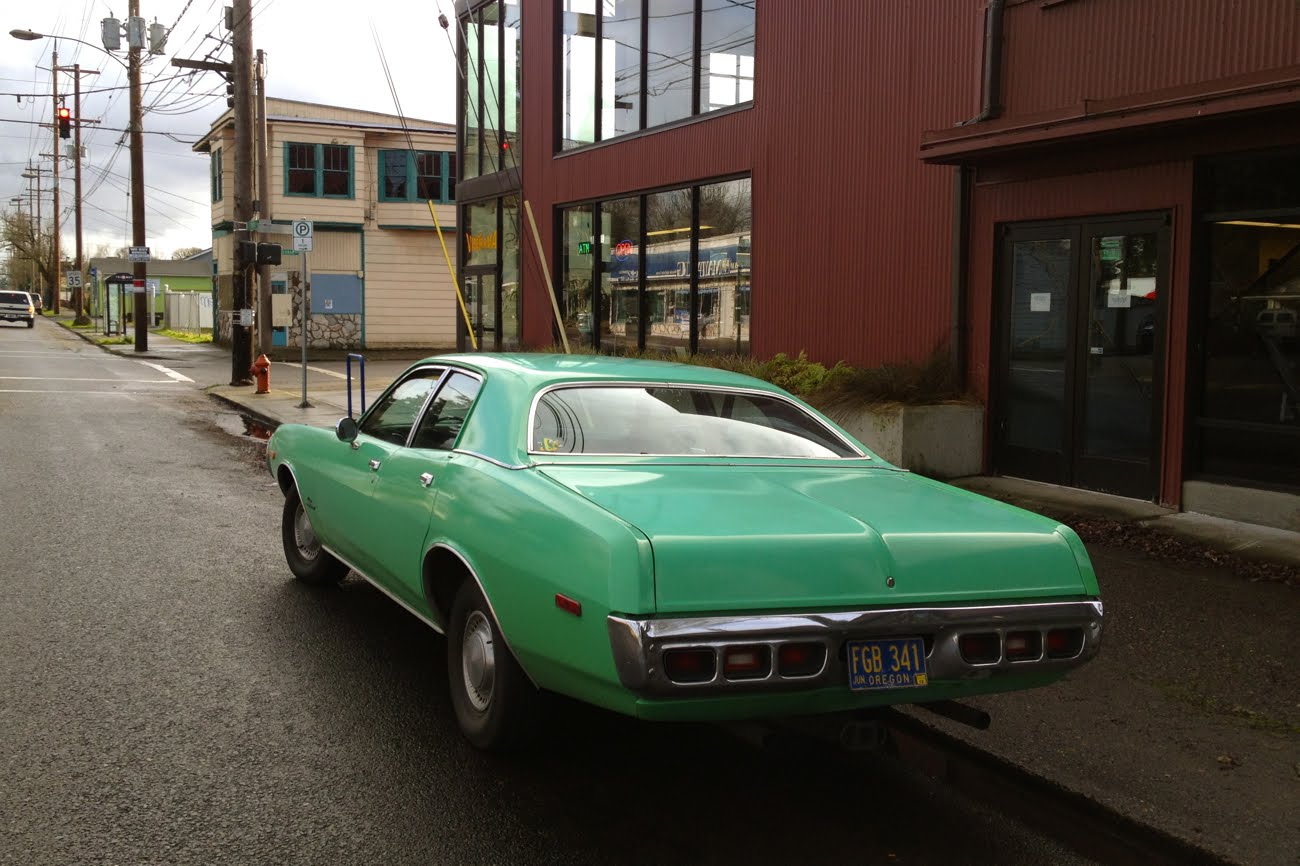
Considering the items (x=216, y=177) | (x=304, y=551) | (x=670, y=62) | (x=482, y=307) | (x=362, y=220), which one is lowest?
(x=304, y=551)

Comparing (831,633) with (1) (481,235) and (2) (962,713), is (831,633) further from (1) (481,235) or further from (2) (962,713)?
(1) (481,235)

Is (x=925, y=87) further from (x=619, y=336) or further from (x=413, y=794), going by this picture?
(x=413, y=794)

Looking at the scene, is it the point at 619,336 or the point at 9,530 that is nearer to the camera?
the point at 9,530

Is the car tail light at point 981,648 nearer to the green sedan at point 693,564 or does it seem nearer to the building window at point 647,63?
the green sedan at point 693,564

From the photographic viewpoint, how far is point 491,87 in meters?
21.3

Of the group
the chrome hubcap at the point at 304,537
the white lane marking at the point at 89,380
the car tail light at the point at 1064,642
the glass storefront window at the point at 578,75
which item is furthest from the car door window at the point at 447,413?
the white lane marking at the point at 89,380

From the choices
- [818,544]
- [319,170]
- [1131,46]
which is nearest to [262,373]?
[1131,46]

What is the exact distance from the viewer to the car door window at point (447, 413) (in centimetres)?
512

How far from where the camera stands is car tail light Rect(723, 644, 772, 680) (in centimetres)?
351

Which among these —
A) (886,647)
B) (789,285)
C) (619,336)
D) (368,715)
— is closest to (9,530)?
(368,715)

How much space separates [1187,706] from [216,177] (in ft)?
143

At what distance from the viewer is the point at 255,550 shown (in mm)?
8008

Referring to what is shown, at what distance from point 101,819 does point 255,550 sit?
4.32 m

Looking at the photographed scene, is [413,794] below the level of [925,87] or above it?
below
